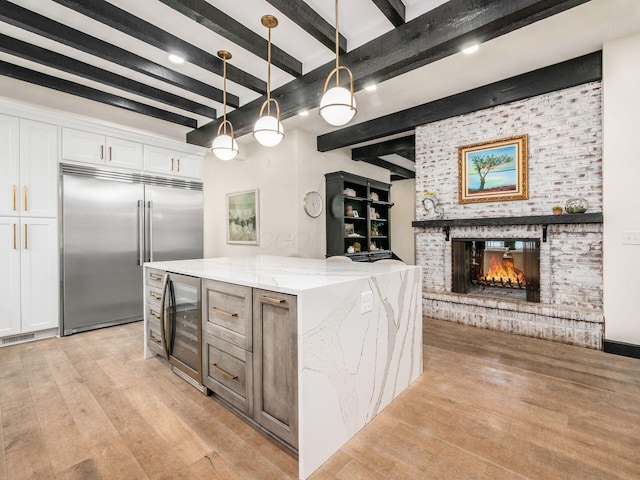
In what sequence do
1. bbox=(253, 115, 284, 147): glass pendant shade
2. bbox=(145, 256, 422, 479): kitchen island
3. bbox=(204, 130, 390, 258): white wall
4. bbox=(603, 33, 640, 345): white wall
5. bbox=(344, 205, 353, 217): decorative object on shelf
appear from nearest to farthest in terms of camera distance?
bbox=(145, 256, 422, 479): kitchen island → bbox=(253, 115, 284, 147): glass pendant shade → bbox=(603, 33, 640, 345): white wall → bbox=(204, 130, 390, 258): white wall → bbox=(344, 205, 353, 217): decorative object on shelf

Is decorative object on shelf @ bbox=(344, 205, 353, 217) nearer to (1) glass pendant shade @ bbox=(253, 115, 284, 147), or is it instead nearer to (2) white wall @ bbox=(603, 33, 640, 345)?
(1) glass pendant shade @ bbox=(253, 115, 284, 147)

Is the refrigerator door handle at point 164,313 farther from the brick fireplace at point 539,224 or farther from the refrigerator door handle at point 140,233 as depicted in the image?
the brick fireplace at point 539,224

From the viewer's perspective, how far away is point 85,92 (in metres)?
3.79

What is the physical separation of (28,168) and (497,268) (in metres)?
5.58

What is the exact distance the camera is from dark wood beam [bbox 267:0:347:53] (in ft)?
7.75

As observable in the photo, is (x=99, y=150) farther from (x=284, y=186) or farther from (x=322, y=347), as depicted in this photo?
(x=322, y=347)

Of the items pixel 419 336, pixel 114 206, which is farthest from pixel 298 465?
pixel 114 206

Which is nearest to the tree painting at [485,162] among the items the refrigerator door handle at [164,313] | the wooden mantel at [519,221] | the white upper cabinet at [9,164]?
the wooden mantel at [519,221]

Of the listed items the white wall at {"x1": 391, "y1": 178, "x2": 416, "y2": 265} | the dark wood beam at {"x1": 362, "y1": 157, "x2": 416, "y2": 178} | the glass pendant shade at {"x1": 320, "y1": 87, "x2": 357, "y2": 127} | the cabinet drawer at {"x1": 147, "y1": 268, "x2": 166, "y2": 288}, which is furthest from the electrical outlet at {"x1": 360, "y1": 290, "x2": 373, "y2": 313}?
the white wall at {"x1": 391, "y1": 178, "x2": 416, "y2": 265}

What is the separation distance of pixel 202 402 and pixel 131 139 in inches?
135

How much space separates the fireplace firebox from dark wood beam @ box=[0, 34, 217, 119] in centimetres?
421

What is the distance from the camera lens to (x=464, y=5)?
2340 millimetres

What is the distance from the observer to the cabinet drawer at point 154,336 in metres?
2.61

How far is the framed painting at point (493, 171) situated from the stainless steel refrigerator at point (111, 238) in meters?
3.91
